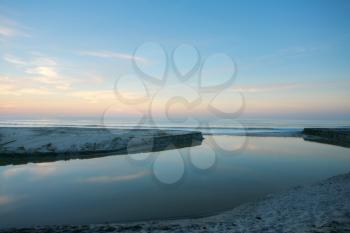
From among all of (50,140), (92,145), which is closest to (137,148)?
(92,145)

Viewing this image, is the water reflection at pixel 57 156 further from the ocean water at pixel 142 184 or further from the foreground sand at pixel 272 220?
the foreground sand at pixel 272 220

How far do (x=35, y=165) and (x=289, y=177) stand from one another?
67.8 ft

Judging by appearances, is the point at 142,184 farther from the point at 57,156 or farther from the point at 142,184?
the point at 57,156

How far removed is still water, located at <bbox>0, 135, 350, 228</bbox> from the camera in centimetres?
1305

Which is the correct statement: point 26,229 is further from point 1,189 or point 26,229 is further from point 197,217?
point 1,189

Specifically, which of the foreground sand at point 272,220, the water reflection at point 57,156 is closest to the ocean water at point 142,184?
the foreground sand at point 272,220

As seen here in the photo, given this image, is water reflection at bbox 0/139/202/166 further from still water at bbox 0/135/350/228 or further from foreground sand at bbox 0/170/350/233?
foreground sand at bbox 0/170/350/233

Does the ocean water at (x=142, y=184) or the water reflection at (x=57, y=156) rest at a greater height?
the water reflection at (x=57, y=156)

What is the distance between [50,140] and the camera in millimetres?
35938

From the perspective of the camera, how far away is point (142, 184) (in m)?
18.5

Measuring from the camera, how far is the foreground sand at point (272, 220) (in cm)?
955

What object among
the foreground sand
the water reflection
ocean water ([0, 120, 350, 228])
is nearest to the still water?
ocean water ([0, 120, 350, 228])

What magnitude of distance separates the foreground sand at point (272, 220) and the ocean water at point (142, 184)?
3.95ft

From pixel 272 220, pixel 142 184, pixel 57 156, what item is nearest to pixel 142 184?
pixel 142 184
